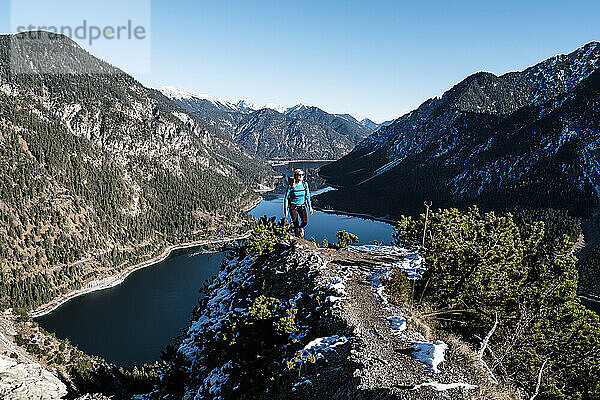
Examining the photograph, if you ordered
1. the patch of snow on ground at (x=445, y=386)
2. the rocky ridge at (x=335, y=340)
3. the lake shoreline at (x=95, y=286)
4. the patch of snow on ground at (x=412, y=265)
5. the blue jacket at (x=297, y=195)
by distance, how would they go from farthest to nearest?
the lake shoreline at (x=95, y=286)
the patch of snow on ground at (x=412, y=265)
the blue jacket at (x=297, y=195)
the rocky ridge at (x=335, y=340)
the patch of snow on ground at (x=445, y=386)

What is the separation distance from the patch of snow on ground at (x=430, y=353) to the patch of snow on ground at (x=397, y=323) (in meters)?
1.51

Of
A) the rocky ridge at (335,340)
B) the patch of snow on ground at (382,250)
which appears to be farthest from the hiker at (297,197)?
the patch of snow on ground at (382,250)

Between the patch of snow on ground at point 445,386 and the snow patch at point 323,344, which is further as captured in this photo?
the snow patch at point 323,344

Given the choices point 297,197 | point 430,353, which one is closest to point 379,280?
point 297,197

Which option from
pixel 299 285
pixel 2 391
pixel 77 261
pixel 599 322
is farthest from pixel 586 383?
pixel 77 261

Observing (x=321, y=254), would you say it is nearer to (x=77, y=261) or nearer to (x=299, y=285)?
(x=299, y=285)

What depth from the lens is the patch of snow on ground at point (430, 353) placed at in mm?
15227

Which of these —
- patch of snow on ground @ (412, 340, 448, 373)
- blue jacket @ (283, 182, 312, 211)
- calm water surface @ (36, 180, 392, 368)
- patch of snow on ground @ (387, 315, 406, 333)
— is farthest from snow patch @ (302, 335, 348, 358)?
calm water surface @ (36, 180, 392, 368)

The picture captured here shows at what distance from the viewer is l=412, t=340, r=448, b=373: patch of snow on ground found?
15.2 m

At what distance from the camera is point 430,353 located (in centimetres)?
1598

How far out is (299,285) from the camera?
Result: 2489cm

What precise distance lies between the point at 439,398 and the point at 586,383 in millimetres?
18347

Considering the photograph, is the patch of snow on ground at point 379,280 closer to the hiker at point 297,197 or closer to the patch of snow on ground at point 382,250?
the patch of snow on ground at point 382,250

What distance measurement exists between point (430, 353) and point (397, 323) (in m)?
3.23
